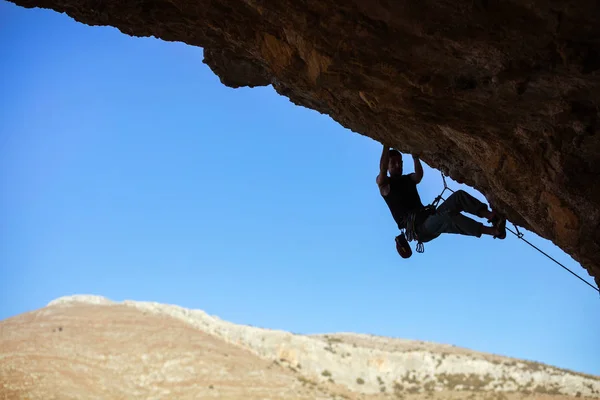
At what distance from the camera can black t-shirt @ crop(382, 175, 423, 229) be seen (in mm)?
8625

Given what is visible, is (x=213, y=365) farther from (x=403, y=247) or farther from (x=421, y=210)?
(x=421, y=210)

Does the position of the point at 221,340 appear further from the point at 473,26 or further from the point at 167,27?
the point at 473,26

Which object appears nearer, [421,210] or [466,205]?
[466,205]

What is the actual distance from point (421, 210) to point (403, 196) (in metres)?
0.41

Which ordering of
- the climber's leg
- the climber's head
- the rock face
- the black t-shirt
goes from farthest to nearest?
1. the climber's head
2. the black t-shirt
3. the climber's leg
4. the rock face

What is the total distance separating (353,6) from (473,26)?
49.4 inches

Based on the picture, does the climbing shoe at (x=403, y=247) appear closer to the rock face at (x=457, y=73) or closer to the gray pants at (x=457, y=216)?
the gray pants at (x=457, y=216)

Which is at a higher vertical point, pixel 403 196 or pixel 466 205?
pixel 403 196

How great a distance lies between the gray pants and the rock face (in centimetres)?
73

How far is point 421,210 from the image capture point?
27.4 ft

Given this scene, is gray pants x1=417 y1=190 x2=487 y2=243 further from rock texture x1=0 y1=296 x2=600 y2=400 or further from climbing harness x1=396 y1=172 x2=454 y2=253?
rock texture x1=0 y1=296 x2=600 y2=400

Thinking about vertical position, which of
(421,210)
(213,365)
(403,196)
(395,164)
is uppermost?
(213,365)

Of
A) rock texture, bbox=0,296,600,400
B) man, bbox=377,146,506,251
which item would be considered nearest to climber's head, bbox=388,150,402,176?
man, bbox=377,146,506,251

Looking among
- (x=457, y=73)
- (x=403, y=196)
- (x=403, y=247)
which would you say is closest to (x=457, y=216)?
(x=403, y=196)
